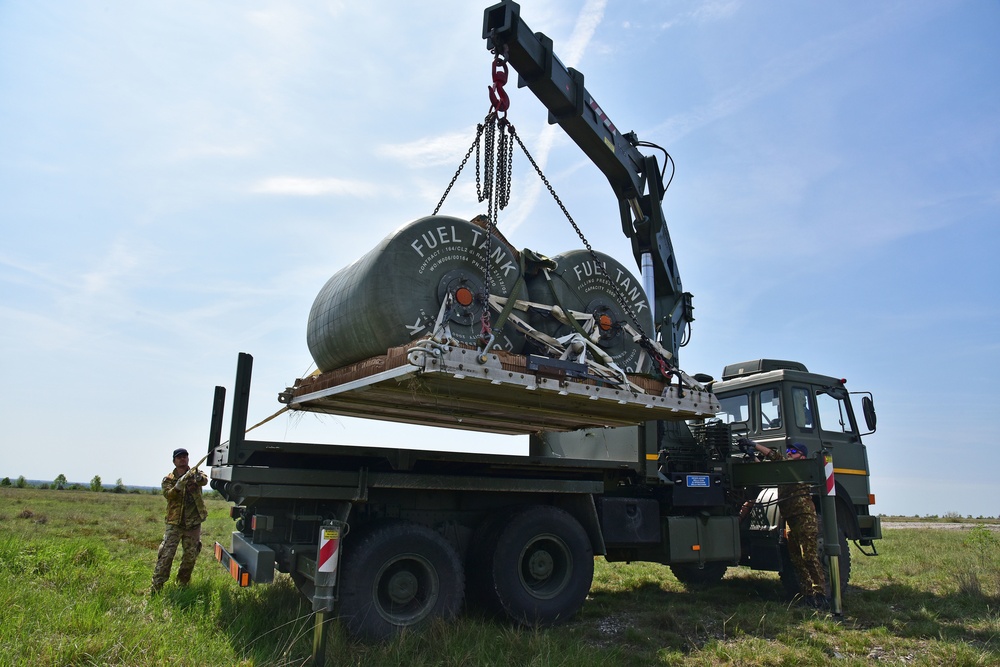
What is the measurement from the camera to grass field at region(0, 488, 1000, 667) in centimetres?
461

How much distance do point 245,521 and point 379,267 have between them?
272 cm

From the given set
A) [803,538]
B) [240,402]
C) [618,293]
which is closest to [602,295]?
[618,293]

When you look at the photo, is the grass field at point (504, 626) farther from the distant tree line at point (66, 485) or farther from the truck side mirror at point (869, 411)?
the distant tree line at point (66, 485)

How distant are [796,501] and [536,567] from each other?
11.0 feet

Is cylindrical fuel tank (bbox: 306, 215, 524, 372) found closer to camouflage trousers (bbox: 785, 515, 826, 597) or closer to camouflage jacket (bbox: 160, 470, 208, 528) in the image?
camouflage jacket (bbox: 160, 470, 208, 528)

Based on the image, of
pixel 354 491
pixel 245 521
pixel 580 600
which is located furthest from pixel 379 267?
pixel 580 600

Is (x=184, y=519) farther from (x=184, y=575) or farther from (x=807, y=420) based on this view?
(x=807, y=420)

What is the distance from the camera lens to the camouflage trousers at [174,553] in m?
6.79

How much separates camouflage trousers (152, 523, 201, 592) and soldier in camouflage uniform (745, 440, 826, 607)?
6.49 meters

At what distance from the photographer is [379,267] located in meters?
5.02

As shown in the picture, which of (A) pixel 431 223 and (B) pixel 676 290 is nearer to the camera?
(A) pixel 431 223

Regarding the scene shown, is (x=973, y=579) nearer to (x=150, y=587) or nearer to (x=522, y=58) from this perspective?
(x=522, y=58)

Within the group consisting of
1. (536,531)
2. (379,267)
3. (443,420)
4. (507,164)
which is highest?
(507,164)

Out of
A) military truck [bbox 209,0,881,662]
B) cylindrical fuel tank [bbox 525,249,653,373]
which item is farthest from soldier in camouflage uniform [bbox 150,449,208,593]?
cylindrical fuel tank [bbox 525,249,653,373]
